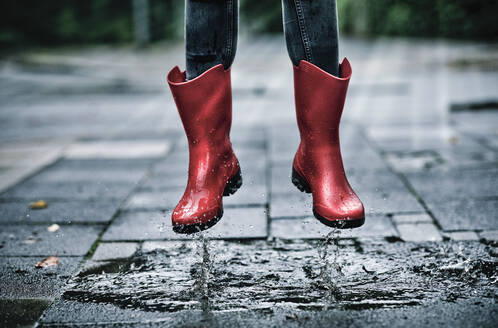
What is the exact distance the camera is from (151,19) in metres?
15.6

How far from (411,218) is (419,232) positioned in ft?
0.48

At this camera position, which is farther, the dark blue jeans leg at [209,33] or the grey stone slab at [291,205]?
the grey stone slab at [291,205]

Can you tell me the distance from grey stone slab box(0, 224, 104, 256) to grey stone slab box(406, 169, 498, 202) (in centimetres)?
147

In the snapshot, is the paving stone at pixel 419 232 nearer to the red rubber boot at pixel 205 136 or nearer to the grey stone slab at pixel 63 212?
the red rubber boot at pixel 205 136

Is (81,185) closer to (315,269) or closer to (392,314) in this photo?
(315,269)

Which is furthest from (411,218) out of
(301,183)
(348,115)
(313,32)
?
(348,115)

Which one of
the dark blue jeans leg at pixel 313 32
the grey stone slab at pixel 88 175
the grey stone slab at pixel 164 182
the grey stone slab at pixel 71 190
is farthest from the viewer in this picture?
the grey stone slab at pixel 88 175

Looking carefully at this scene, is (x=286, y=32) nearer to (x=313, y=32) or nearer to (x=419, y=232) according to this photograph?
(x=313, y=32)

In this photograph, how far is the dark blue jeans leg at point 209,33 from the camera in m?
1.47

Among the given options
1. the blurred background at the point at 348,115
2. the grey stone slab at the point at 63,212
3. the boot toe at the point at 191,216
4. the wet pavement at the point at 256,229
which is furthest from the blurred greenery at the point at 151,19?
the boot toe at the point at 191,216

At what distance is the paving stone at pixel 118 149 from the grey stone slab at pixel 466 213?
183 centimetres

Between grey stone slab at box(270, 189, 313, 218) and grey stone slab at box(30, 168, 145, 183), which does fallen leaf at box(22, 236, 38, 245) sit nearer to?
grey stone slab at box(30, 168, 145, 183)

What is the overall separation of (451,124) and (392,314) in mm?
2937

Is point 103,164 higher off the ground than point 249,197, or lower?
lower
